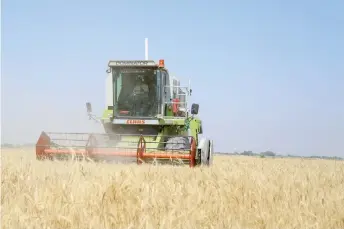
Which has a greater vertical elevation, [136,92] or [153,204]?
[136,92]

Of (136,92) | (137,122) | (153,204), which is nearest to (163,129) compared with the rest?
(137,122)

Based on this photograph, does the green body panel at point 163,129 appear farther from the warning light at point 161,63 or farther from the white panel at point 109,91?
the warning light at point 161,63

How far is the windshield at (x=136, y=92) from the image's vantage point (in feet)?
41.1

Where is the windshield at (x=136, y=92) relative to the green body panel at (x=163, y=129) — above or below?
above

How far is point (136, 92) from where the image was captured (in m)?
12.7

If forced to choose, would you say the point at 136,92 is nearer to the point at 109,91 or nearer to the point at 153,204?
the point at 109,91

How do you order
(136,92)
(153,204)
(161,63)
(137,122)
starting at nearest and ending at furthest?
1. (153,204)
2. (137,122)
3. (161,63)
4. (136,92)

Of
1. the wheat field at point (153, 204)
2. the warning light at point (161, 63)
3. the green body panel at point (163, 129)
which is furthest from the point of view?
the warning light at point (161, 63)

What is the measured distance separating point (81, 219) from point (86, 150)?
25.1 ft

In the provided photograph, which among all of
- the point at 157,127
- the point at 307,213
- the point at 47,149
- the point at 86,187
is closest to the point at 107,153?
the point at 47,149

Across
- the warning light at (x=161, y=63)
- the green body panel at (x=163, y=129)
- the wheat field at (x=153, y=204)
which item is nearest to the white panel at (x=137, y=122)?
the green body panel at (x=163, y=129)

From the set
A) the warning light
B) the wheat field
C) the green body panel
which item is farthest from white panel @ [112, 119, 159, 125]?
the wheat field

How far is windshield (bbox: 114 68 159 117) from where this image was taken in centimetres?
1254

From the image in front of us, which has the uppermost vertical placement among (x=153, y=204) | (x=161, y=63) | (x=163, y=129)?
(x=161, y=63)
